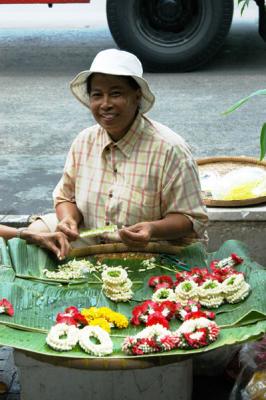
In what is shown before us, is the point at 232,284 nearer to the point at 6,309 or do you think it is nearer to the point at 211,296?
the point at 211,296

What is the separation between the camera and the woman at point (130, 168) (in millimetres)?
3078

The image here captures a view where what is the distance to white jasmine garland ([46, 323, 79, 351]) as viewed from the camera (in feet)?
8.26

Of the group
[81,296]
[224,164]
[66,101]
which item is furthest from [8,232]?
[66,101]

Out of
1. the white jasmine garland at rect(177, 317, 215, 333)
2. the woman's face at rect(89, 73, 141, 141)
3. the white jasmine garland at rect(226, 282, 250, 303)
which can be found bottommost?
the white jasmine garland at rect(226, 282, 250, 303)

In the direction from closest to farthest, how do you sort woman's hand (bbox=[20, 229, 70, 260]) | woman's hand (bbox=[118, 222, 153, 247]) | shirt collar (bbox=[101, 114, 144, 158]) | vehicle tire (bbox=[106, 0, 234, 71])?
woman's hand (bbox=[118, 222, 153, 247]) < woman's hand (bbox=[20, 229, 70, 260]) < shirt collar (bbox=[101, 114, 144, 158]) < vehicle tire (bbox=[106, 0, 234, 71])

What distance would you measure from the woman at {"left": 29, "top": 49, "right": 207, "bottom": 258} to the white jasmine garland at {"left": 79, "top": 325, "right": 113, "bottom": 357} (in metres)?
0.49

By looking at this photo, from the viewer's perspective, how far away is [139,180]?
124 inches

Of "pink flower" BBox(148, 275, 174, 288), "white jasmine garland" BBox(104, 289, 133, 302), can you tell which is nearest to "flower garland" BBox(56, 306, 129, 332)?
"white jasmine garland" BBox(104, 289, 133, 302)

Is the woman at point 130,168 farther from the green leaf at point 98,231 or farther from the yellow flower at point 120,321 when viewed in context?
the yellow flower at point 120,321

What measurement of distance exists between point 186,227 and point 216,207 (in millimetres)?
795

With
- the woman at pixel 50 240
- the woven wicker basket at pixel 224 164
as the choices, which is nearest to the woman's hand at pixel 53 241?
the woman at pixel 50 240

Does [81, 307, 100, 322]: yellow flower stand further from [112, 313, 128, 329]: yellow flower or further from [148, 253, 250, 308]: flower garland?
[148, 253, 250, 308]: flower garland

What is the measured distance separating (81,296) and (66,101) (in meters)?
4.60

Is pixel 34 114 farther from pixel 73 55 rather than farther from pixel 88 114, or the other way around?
pixel 73 55
